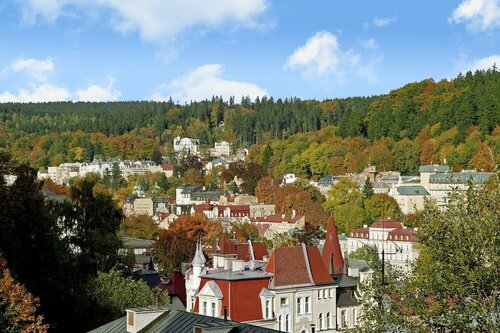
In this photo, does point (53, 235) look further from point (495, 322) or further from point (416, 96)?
point (416, 96)

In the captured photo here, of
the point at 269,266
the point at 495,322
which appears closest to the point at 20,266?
the point at 269,266

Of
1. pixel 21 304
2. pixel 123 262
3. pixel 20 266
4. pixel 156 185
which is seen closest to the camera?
pixel 21 304

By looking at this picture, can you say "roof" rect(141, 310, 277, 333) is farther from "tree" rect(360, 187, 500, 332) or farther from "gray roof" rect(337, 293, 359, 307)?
"gray roof" rect(337, 293, 359, 307)

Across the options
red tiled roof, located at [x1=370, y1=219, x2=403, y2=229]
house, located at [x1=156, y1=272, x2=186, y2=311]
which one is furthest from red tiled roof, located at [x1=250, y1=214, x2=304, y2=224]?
house, located at [x1=156, y1=272, x2=186, y2=311]

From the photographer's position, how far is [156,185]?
188375 mm

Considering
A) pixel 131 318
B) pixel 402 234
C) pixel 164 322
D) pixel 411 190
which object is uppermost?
pixel 411 190

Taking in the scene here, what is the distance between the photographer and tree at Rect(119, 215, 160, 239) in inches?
4534

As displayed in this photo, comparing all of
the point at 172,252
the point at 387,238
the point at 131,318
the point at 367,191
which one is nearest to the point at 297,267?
the point at 131,318

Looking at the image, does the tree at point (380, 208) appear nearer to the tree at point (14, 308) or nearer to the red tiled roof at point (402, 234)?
the red tiled roof at point (402, 234)

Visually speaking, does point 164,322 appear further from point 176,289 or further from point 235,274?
point 176,289

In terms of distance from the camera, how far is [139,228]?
118812mm

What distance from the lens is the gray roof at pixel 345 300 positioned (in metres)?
53.2

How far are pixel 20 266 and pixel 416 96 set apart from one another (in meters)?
140

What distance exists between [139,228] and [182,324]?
91025 mm
